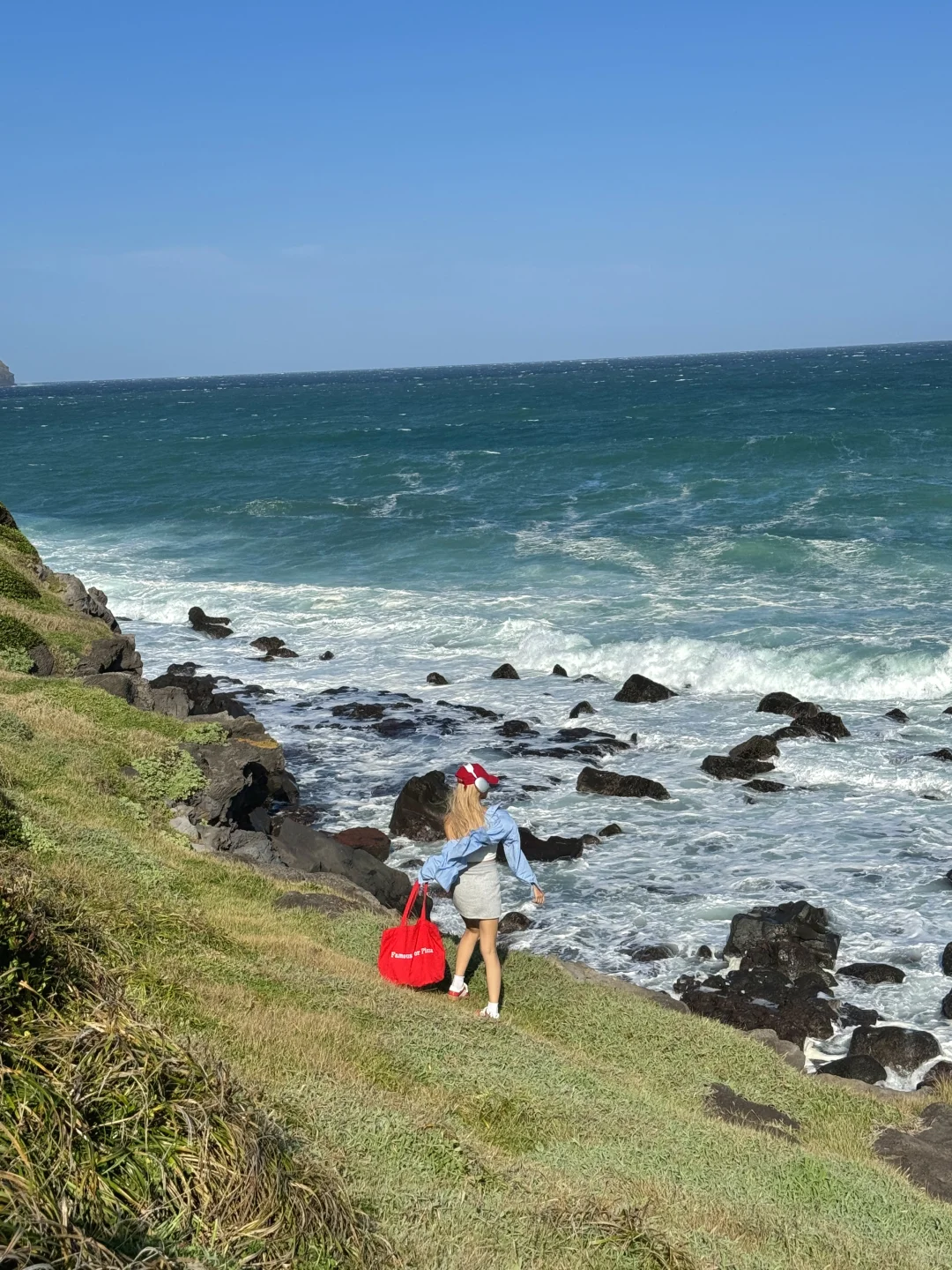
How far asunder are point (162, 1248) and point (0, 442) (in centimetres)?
11754

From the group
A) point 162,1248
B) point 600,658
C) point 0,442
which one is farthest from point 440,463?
point 162,1248

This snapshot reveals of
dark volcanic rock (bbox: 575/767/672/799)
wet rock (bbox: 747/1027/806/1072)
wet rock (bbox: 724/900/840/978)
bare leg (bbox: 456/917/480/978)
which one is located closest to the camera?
bare leg (bbox: 456/917/480/978)

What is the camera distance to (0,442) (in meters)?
111

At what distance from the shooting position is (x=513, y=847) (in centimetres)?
1105

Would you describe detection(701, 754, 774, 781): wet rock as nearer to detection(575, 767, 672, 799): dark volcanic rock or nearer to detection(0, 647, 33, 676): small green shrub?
detection(575, 767, 672, 799): dark volcanic rock

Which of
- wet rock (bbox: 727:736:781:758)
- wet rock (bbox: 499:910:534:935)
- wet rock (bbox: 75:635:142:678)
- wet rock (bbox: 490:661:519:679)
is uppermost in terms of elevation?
wet rock (bbox: 75:635:142:678)

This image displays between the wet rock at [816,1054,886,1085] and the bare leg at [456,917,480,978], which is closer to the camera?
the bare leg at [456,917,480,978]

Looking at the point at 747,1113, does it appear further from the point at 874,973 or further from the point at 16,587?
the point at 16,587

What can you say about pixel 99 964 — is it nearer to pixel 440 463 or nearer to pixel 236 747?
pixel 236 747

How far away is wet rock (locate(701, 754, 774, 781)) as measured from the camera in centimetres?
2394

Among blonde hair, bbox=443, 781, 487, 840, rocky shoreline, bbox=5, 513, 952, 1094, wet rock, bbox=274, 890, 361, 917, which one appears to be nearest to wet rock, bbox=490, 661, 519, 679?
rocky shoreline, bbox=5, 513, 952, 1094

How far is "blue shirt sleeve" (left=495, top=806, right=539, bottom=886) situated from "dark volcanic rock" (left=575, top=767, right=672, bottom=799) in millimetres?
12139

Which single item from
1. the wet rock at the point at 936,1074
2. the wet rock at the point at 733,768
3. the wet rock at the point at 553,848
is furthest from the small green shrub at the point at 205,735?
the wet rock at the point at 936,1074

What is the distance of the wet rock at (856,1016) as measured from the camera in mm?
14765
